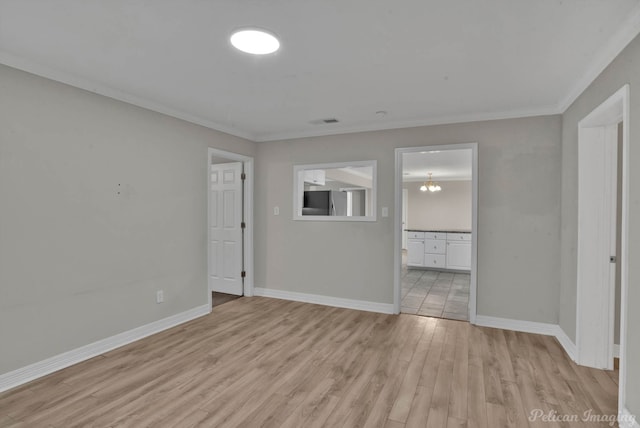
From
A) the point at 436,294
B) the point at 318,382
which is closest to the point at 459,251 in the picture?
the point at 436,294

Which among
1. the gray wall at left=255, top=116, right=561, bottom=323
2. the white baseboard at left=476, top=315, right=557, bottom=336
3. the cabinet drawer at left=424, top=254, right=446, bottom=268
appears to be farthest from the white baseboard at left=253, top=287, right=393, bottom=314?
the cabinet drawer at left=424, top=254, right=446, bottom=268

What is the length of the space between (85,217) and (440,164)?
20.4ft

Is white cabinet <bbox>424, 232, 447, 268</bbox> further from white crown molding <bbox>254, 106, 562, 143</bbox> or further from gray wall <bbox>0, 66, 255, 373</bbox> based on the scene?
gray wall <bbox>0, 66, 255, 373</bbox>

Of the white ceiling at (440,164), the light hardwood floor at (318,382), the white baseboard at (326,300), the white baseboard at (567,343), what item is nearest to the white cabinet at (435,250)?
the white ceiling at (440,164)

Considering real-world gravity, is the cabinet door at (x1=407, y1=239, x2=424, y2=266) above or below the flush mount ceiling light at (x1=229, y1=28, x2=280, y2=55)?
below

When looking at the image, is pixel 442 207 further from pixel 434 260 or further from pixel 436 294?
pixel 436 294

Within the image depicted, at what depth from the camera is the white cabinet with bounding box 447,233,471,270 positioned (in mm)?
7043

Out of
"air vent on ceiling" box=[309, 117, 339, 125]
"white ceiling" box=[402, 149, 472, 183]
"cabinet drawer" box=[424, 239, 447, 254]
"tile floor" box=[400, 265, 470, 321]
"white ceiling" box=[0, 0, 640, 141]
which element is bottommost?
"tile floor" box=[400, 265, 470, 321]

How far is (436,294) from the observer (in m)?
5.28

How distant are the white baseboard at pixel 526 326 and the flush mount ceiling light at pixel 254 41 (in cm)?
351

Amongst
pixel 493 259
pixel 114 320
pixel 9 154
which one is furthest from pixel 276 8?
pixel 493 259

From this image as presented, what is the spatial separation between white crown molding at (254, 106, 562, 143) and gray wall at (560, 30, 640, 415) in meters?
0.34

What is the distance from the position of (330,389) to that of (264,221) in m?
2.94

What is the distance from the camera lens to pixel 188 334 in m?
3.49
